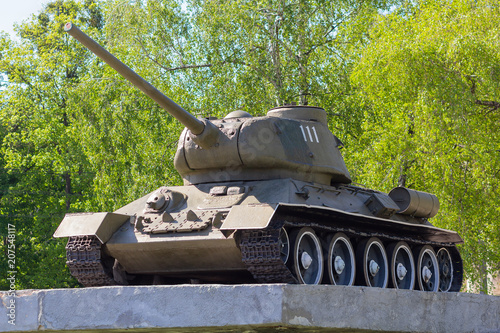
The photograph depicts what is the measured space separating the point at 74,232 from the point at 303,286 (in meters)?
4.91

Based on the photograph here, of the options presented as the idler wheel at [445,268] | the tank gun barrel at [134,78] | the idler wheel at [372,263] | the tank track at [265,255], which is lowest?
the idler wheel at [445,268]

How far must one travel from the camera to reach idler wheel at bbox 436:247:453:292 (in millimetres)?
15422

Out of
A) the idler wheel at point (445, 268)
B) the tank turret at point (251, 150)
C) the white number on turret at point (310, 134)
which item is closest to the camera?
the tank turret at point (251, 150)

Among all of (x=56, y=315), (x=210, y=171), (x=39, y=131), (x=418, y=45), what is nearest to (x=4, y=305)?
(x=56, y=315)

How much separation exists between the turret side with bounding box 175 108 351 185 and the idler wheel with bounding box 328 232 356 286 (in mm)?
1282

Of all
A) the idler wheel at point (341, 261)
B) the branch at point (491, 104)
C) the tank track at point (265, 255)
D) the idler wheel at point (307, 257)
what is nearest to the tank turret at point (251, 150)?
the idler wheel at point (341, 261)

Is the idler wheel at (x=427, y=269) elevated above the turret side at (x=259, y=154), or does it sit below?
below

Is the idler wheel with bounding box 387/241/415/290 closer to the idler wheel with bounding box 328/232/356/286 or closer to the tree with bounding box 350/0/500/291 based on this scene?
the idler wheel with bounding box 328/232/356/286

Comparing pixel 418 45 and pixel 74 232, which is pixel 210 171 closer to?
pixel 74 232

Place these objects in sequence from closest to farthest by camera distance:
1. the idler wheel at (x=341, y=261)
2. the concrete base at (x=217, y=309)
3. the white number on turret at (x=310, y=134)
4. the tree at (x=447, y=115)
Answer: the concrete base at (x=217, y=309) → the idler wheel at (x=341, y=261) → the white number on turret at (x=310, y=134) → the tree at (x=447, y=115)

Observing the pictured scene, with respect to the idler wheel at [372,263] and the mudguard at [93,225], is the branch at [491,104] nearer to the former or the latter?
the idler wheel at [372,263]

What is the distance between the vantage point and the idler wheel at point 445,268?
607 inches

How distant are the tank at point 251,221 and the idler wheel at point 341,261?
2 cm

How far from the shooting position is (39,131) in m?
34.0
